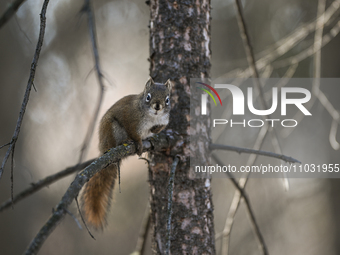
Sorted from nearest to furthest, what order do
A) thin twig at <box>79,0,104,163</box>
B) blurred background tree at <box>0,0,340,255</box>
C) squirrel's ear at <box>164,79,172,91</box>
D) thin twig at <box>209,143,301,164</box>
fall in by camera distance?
thin twig at <box>79,0,104,163</box>, thin twig at <box>209,143,301,164</box>, squirrel's ear at <box>164,79,172,91</box>, blurred background tree at <box>0,0,340,255</box>

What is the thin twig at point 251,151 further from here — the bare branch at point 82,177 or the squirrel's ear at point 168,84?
the squirrel's ear at point 168,84

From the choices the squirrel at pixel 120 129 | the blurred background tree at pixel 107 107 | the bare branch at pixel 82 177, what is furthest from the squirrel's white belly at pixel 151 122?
the blurred background tree at pixel 107 107


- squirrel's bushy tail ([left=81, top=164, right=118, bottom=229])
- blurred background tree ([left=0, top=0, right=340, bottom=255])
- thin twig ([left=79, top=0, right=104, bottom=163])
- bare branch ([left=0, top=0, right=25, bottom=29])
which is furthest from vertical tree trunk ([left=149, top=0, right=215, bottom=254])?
blurred background tree ([left=0, top=0, right=340, bottom=255])

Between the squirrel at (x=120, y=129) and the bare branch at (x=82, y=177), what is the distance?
109 millimetres

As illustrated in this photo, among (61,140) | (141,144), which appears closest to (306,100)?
(141,144)

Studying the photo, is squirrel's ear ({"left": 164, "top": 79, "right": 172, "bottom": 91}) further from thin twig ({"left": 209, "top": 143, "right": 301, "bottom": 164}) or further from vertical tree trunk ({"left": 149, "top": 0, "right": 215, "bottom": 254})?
thin twig ({"left": 209, "top": 143, "right": 301, "bottom": 164})

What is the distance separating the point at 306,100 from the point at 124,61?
2.71 meters

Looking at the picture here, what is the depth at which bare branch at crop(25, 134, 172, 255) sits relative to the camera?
68 centimetres

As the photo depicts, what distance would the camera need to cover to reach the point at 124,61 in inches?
171

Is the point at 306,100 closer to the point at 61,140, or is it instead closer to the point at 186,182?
the point at 186,182

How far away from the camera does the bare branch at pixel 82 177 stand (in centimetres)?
68

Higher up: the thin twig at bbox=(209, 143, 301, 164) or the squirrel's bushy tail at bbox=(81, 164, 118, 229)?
the thin twig at bbox=(209, 143, 301, 164)

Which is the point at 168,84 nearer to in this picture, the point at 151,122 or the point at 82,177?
the point at 151,122

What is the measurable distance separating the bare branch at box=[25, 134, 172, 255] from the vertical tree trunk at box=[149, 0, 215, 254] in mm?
113
